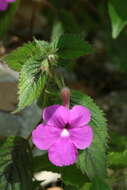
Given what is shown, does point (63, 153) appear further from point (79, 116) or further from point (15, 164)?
point (15, 164)

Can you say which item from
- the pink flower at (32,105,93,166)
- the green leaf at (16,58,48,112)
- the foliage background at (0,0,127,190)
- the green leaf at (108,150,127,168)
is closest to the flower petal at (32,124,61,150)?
the pink flower at (32,105,93,166)

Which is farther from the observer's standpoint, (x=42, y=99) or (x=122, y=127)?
(x=122, y=127)

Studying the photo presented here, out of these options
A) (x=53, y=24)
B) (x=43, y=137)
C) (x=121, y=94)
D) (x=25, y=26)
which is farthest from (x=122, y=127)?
(x=43, y=137)

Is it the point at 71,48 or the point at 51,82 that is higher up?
the point at 71,48

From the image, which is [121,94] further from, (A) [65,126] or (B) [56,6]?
(A) [65,126]

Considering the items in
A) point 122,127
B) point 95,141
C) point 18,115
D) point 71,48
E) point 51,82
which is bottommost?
point 122,127

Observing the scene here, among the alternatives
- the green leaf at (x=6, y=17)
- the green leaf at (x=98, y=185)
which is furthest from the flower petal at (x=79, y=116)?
the green leaf at (x=6, y=17)
